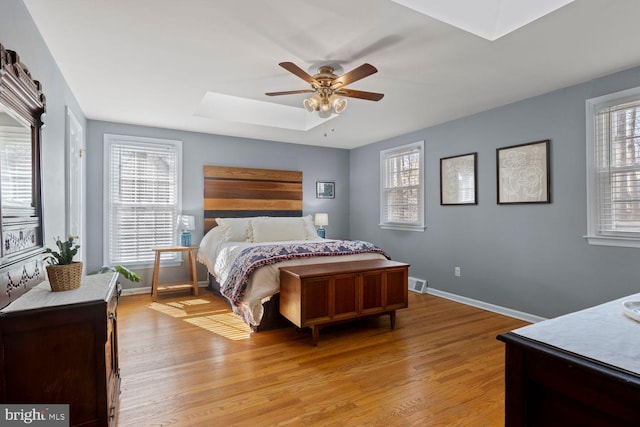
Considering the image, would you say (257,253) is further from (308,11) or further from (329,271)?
(308,11)

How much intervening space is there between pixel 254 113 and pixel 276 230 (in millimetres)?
1650

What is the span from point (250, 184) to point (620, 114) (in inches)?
176

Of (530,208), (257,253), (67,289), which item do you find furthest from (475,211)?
(67,289)

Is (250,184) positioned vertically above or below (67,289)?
above

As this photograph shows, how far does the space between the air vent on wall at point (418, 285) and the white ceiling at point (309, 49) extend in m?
2.41

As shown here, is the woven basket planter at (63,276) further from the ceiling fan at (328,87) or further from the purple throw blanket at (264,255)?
the ceiling fan at (328,87)

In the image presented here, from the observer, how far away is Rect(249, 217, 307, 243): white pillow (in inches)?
180

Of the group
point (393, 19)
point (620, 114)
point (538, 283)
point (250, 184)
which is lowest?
point (538, 283)

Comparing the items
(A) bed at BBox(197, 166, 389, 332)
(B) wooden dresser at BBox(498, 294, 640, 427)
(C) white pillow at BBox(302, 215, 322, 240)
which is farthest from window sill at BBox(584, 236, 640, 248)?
(C) white pillow at BBox(302, 215, 322, 240)

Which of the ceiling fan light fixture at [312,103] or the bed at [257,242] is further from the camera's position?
the bed at [257,242]

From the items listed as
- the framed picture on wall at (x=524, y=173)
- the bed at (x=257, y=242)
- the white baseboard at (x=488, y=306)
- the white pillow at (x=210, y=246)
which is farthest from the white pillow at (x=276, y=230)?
the framed picture on wall at (x=524, y=173)

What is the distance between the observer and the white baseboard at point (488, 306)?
3518 mm

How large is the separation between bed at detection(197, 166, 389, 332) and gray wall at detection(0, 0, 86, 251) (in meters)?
1.58

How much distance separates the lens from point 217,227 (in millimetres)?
4789
